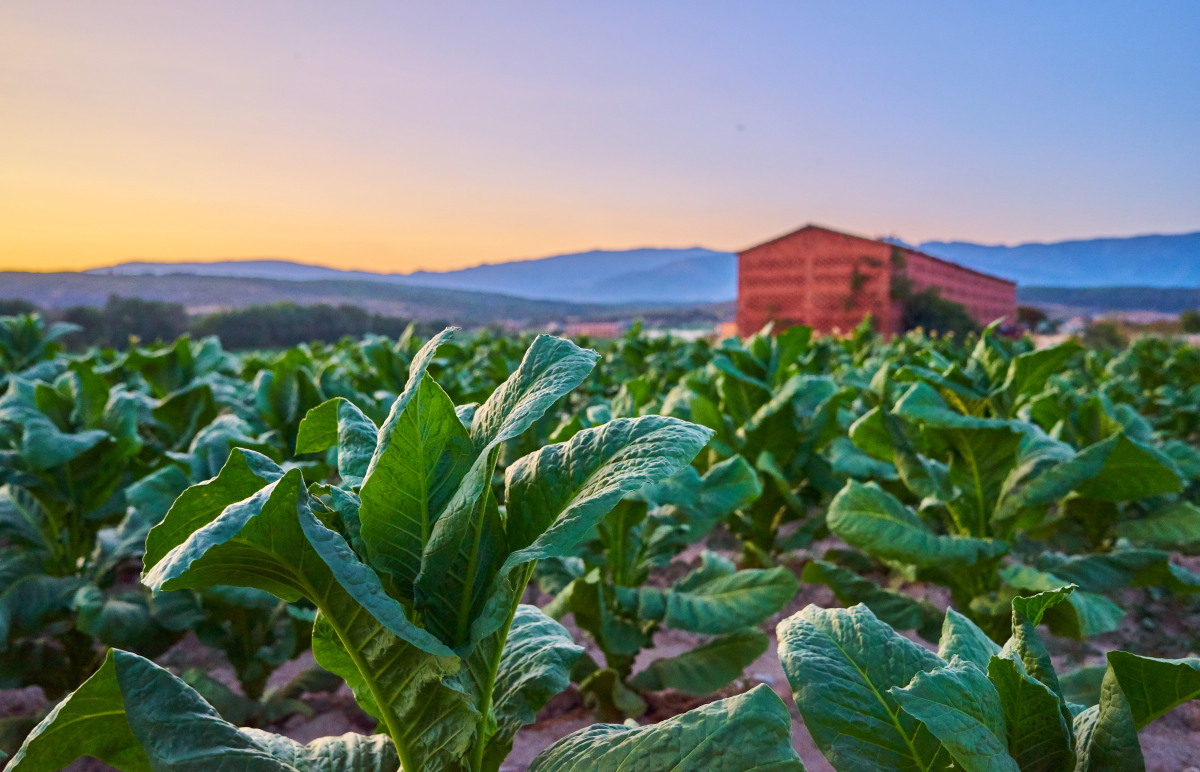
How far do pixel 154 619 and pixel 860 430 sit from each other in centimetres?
255

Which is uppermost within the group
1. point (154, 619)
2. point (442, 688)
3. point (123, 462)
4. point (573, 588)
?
point (442, 688)

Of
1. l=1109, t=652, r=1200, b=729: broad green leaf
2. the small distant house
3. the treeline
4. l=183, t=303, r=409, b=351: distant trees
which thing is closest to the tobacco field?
l=1109, t=652, r=1200, b=729: broad green leaf

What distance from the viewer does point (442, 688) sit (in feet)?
3.00

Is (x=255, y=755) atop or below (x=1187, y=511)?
atop

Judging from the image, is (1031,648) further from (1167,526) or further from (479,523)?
(1167,526)

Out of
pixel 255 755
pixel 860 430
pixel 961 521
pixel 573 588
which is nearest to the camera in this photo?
pixel 255 755

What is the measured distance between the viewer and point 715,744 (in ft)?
2.74

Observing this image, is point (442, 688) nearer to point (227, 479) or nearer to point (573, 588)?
point (227, 479)

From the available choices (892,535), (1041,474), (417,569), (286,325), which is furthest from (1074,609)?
(286,325)

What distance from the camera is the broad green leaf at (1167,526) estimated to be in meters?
2.70

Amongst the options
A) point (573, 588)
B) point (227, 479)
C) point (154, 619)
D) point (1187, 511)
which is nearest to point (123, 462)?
point (154, 619)

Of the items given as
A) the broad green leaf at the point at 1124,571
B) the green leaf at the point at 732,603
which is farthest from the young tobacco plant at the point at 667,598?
the broad green leaf at the point at 1124,571

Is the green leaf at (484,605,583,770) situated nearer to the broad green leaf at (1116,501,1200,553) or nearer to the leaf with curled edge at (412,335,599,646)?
the leaf with curled edge at (412,335,599,646)

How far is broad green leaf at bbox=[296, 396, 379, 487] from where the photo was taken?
102 cm
